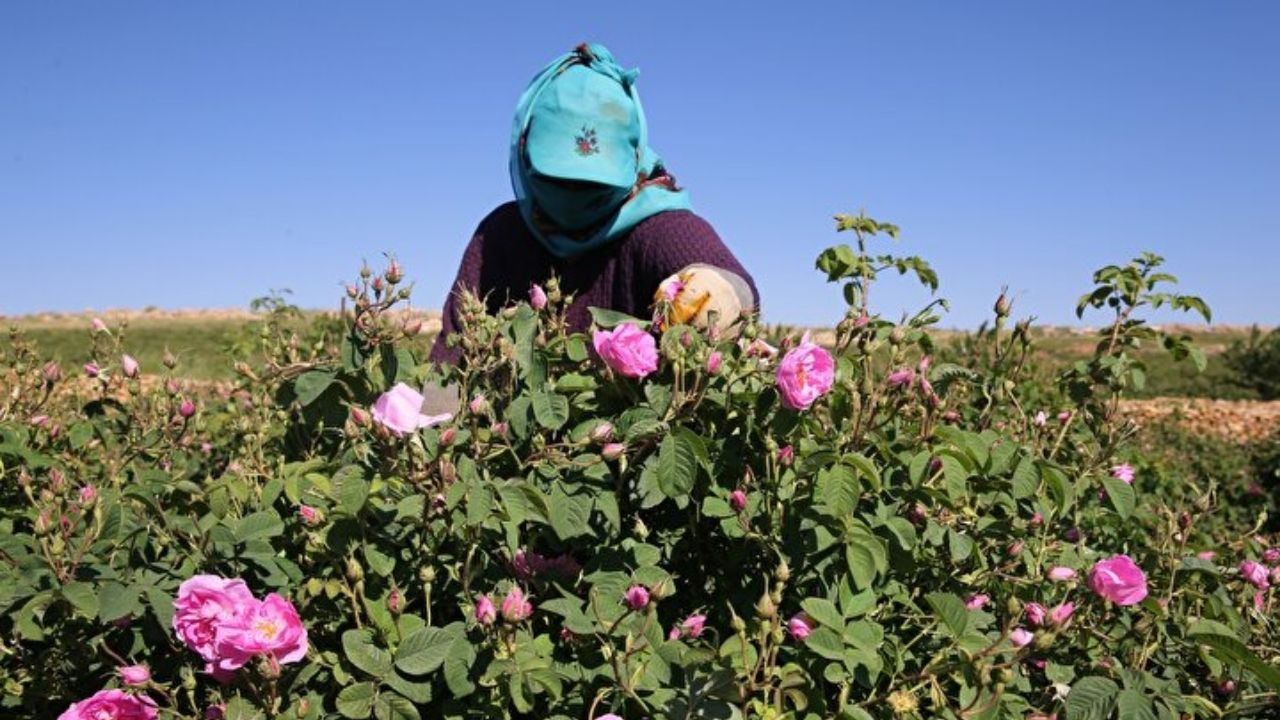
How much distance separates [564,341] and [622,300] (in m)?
1.05

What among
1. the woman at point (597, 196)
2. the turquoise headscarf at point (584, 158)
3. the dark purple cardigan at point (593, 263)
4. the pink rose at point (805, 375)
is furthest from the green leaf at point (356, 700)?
the turquoise headscarf at point (584, 158)

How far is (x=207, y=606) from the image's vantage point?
4.66 ft

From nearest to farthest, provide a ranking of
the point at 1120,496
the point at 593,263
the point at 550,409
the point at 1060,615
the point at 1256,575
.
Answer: the point at 1060,615
the point at 550,409
the point at 1120,496
the point at 1256,575
the point at 593,263

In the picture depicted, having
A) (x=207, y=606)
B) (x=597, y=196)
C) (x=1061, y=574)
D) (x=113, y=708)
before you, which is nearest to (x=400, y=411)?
(x=207, y=606)

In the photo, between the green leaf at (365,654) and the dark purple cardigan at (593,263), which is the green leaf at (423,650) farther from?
the dark purple cardigan at (593,263)

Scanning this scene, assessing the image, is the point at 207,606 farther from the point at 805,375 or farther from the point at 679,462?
the point at 805,375

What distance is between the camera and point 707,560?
1.83 meters

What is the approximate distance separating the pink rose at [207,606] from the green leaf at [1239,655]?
146 cm

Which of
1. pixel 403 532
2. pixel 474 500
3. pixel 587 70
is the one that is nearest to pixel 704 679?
pixel 474 500

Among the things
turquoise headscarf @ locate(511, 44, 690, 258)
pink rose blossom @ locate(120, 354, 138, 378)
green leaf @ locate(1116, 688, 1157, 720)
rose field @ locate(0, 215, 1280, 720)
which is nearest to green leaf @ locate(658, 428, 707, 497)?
rose field @ locate(0, 215, 1280, 720)

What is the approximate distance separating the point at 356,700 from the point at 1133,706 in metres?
1.12

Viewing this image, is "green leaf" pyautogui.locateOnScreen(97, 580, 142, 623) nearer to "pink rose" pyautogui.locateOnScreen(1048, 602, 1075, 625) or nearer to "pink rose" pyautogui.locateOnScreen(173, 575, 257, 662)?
"pink rose" pyautogui.locateOnScreen(173, 575, 257, 662)

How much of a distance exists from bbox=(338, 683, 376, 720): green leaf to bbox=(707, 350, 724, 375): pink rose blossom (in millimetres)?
648

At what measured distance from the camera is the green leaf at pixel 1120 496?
184 centimetres
